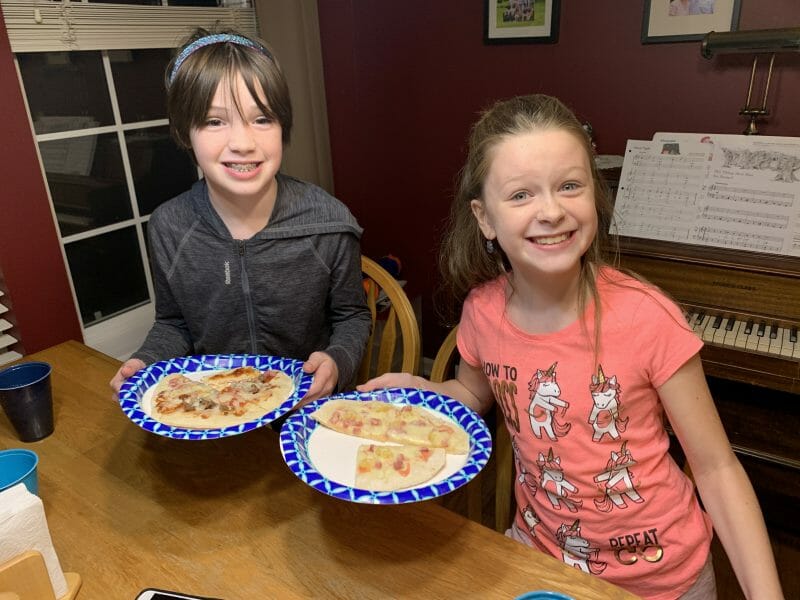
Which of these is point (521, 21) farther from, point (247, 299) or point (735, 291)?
point (247, 299)

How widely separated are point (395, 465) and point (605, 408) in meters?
0.38

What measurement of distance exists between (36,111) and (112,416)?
55.4 inches

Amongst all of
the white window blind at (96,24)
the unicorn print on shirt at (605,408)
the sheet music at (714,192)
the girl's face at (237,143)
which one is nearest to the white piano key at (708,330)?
the sheet music at (714,192)

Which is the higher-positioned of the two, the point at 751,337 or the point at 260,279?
the point at 260,279

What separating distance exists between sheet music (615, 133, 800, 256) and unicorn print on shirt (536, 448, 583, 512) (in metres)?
1.15

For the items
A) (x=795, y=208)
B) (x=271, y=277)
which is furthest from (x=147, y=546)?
(x=795, y=208)

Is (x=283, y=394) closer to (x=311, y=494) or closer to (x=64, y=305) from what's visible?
(x=311, y=494)

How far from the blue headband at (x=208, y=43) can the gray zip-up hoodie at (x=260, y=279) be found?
286 mm

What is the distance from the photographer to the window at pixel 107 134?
2.12 metres

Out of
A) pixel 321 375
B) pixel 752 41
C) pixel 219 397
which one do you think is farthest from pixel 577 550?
pixel 752 41

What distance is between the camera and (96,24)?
2.14 meters

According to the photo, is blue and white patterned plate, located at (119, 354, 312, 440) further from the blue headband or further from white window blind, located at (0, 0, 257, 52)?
white window blind, located at (0, 0, 257, 52)

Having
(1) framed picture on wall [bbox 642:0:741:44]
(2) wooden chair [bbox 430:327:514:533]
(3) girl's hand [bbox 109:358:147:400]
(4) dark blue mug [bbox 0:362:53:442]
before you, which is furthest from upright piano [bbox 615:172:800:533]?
(4) dark blue mug [bbox 0:362:53:442]

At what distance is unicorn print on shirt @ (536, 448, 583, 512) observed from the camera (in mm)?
1104
